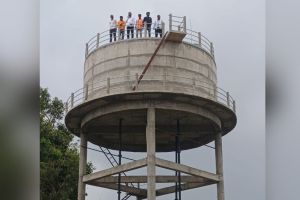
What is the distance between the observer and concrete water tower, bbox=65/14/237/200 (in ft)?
80.6

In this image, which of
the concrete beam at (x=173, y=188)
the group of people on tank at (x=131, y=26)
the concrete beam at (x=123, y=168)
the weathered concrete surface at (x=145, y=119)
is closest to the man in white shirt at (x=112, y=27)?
the group of people on tank at (x=131, y=26)

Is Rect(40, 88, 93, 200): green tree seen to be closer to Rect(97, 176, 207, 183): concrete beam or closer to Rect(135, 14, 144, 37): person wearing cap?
Rect(97, 176, 207, 183): concrete beam

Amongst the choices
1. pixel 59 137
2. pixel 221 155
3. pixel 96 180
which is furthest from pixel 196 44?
pixel 59 137

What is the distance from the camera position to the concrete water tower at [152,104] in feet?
80.6

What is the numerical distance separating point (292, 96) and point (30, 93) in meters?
0.94

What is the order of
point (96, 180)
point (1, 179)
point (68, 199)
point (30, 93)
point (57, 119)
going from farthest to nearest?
point (57, 119) → point (68, 199) → point (96, 180) → point (30, 93) → point (1, 179)

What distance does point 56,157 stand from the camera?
3219 cm

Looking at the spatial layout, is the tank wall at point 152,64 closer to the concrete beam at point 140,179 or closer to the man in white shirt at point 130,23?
the man in white shirt at point 130,23

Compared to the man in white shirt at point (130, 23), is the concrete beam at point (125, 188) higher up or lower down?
lower down

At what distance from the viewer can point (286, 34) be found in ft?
6.11

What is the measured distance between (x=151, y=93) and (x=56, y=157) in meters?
10.4

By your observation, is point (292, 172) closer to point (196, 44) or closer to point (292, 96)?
point (292, 96)

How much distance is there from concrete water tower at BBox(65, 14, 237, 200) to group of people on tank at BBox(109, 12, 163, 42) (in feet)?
1.38

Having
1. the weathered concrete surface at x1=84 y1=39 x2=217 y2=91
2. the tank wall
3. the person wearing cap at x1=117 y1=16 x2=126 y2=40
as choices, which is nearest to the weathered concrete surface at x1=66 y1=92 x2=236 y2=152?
the tank wall
